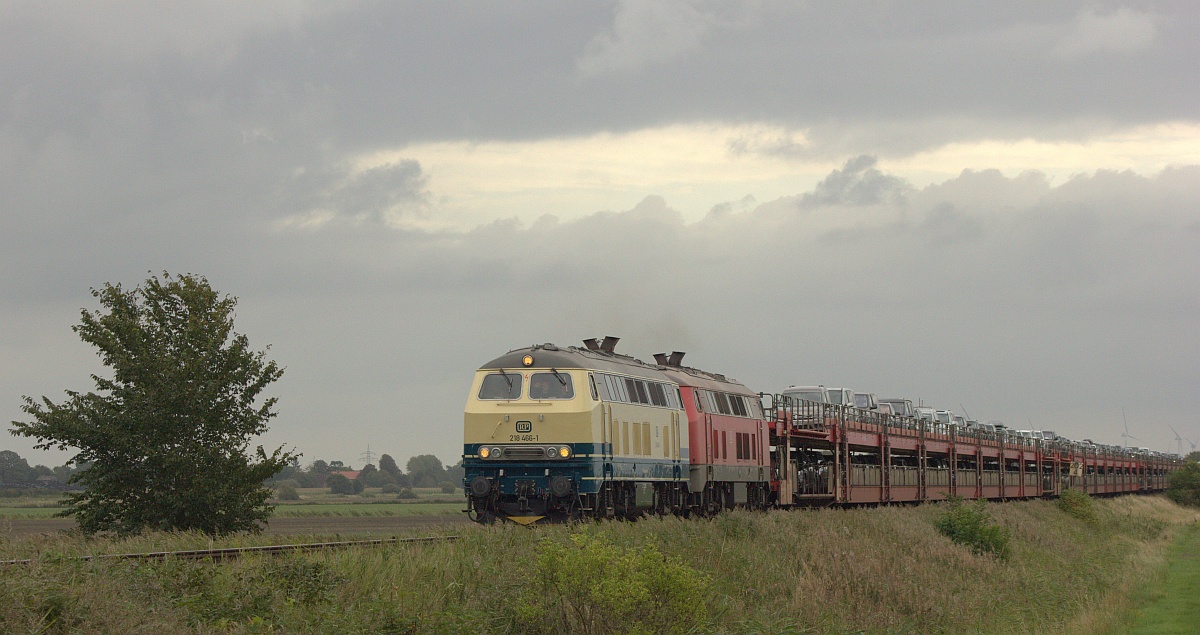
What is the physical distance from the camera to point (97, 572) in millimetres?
15383

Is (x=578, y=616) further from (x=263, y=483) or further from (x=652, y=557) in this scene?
(x=263, y=483)

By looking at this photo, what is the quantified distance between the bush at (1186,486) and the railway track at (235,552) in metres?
130

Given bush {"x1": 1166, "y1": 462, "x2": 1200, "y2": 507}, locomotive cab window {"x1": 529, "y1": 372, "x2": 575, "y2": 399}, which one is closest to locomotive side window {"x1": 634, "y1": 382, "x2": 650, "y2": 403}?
locomotive cab window {"x1": 529, "y1": 372, "x2": 575, "y2": 399}

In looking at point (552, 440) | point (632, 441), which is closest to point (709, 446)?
Result: point (632, 441)

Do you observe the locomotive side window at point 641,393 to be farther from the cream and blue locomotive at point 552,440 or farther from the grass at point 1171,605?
the grass at point 1171,605

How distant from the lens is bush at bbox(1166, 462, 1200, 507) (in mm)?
132875

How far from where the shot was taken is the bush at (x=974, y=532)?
40438 millimetres

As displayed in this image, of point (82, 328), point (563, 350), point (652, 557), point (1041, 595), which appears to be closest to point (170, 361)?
point (82, 328)

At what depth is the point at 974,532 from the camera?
40906 mm

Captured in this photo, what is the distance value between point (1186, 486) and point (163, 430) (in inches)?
5043

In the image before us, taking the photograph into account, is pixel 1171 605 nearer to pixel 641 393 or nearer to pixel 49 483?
pixel 641 393

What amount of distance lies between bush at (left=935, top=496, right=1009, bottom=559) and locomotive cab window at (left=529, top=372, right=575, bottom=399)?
18.3 meters

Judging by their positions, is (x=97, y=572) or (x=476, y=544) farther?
(x=476, y=544)

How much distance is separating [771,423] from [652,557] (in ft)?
79.4
